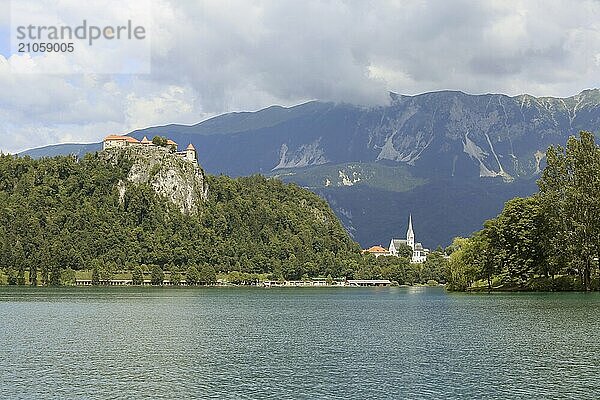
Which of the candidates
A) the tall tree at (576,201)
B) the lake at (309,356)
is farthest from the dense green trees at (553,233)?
the lake at (309,356)

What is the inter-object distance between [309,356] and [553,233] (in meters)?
73.8

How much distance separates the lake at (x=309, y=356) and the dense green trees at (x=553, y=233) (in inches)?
1099

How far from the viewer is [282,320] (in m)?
88.1

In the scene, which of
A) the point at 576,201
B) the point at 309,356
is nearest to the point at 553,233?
the point at 576,201

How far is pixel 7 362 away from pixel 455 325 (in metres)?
39.6

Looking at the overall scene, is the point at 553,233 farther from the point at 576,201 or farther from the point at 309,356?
the point at 309,356

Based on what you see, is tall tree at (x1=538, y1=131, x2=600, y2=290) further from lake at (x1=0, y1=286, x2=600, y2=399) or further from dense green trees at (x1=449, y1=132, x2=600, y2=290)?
lake at (x1=0, y1=286, x2=600, y2=399)

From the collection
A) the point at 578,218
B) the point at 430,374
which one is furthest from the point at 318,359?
the point at 578,218

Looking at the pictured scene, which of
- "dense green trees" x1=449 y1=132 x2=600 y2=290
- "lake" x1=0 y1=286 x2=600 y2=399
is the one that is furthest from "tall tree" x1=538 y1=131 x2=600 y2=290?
"lake" x1=0 y1=286 x2=600 y2=399

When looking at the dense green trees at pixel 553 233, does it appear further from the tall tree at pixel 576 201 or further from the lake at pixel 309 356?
the lake at pixel 309 356

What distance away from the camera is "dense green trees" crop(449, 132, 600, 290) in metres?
116

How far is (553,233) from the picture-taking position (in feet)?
389

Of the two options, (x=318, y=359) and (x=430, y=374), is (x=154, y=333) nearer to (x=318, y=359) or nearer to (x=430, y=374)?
(x=318, y=359)

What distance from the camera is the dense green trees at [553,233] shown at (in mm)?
116125
